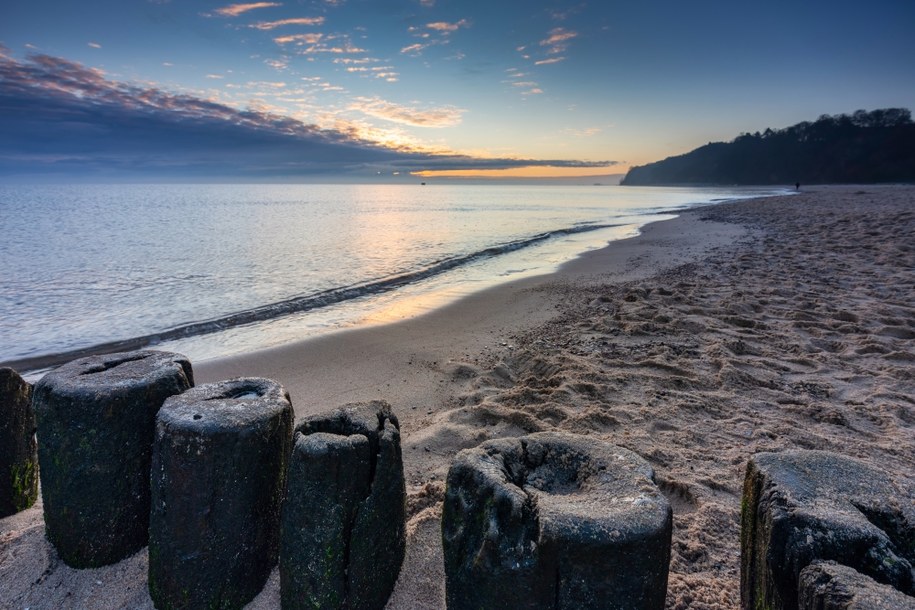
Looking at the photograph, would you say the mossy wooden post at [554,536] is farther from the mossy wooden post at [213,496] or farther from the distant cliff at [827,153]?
the distant cliff at [827,153]

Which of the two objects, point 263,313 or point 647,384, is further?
point 263,313

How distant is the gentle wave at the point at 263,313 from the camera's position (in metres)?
7.29

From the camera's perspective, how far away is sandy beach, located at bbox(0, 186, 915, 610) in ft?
8.22

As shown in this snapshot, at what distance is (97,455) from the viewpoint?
2248mm

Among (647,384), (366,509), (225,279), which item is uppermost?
(366,509)

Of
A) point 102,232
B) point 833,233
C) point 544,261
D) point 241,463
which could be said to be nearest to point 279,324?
point 241,463

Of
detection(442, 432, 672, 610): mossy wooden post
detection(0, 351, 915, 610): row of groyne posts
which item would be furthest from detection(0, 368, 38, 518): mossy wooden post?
detection(442, 432, 672, 610): mossy wooden post

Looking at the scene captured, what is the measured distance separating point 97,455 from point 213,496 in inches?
27.5

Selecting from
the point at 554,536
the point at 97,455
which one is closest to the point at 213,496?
the point at 97,455

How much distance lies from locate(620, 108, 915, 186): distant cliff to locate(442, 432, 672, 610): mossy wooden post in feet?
360

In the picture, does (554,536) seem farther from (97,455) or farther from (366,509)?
(97,455)

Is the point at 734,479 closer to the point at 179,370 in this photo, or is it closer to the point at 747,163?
the point at 179,370

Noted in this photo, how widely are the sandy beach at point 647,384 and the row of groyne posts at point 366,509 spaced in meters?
0.35

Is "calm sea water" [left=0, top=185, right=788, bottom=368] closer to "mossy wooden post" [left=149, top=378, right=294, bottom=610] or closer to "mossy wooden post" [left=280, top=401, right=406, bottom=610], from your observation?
"mossy wooden post" [left=149, top=378, right=294, bottom=610]
